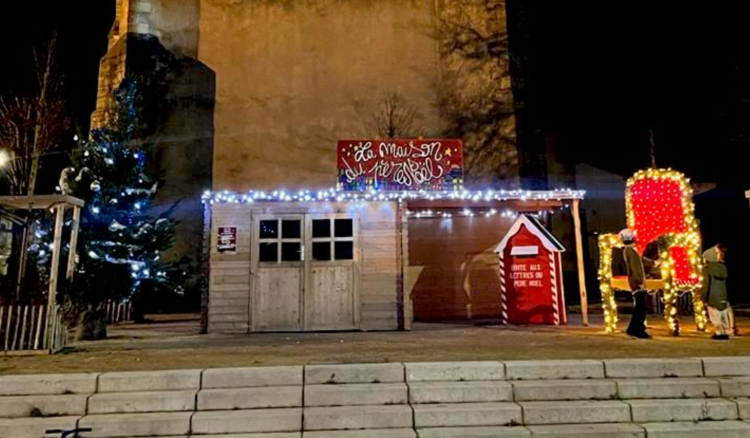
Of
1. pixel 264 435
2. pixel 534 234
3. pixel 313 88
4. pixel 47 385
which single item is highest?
pixel 313 88

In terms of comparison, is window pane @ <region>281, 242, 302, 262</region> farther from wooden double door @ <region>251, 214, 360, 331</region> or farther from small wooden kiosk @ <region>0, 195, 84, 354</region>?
small wooden kiosk @ <region>0, 195, 84, 354</region>

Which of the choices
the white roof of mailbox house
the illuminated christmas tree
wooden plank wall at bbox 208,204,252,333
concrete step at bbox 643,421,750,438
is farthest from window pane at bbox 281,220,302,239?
concrete step at bbox 643,421,750,438

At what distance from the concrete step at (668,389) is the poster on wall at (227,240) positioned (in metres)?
7.33

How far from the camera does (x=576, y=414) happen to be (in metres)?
5.16

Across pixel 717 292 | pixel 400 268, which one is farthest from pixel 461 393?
pixel 717 292

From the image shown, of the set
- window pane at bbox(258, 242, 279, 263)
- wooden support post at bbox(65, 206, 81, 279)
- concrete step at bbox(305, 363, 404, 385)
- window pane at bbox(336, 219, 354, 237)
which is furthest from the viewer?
window pane at bbox(336, 219, 354, 237)

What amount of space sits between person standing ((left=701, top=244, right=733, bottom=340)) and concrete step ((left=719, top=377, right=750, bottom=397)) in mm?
2775

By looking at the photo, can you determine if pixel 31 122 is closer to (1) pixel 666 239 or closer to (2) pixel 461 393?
(2) pixel 461 393

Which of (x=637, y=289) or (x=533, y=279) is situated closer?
(x=637, y=289)

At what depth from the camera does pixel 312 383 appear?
18.4 feet

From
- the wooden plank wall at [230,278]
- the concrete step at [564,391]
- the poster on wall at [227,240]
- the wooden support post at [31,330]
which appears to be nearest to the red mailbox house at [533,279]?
the concrete step at [564,391]

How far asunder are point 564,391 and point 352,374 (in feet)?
7.67

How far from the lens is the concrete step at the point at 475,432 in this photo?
15.8ft

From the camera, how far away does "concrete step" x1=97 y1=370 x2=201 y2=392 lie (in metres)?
5.49
